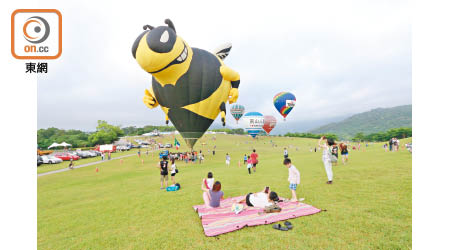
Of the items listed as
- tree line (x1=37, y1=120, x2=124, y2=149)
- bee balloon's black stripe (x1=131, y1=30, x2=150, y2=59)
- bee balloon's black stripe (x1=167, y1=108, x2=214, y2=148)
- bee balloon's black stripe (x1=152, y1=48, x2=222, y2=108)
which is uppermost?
bee balloon's black stripe (x1=131, y1=30, x2=150, y2=59)

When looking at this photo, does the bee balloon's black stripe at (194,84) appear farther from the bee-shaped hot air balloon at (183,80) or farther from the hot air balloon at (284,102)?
the hot air balloon at (284,102)

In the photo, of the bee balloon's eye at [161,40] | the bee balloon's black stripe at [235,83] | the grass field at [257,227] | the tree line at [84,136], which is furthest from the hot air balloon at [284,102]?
the tree line at [84,136]

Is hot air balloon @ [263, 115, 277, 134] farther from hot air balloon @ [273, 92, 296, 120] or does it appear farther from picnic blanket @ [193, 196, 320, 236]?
picnic blanket @ [193, 196, 320, 236]

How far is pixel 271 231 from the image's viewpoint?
14.1ft

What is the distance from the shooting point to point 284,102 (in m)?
30.2

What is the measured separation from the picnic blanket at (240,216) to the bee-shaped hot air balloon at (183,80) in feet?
21.5

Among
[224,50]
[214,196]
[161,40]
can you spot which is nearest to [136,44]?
[161,40]

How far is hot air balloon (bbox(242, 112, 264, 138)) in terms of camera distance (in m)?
39.6

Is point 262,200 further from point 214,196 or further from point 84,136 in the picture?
point 84,136

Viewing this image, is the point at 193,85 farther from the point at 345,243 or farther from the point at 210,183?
the point at 345,243

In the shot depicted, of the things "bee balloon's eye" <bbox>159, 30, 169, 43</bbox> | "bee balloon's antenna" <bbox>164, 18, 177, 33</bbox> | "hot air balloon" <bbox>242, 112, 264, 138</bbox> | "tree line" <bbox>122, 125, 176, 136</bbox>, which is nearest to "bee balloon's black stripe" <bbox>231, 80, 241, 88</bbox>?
"bee balloon's antenna" <bbox>164, 18, 177, 33</bbox>

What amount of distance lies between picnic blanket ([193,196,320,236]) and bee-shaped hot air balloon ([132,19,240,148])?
→ 6.54m

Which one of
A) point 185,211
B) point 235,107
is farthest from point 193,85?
point 235,107

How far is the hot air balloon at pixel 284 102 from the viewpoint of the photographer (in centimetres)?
3008
